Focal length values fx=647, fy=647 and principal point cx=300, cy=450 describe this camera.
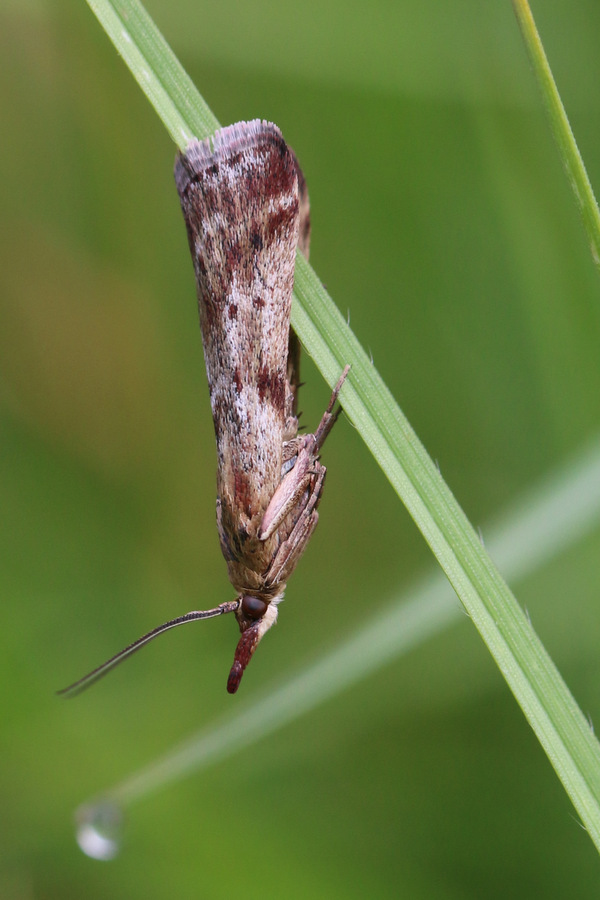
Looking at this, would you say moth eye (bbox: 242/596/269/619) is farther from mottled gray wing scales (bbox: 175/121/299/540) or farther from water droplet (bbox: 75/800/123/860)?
water droplet (bbox: 75/800/123/860)

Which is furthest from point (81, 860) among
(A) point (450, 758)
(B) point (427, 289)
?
(B) point (427, 289)

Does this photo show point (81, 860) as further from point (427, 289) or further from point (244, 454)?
point (427, 289)

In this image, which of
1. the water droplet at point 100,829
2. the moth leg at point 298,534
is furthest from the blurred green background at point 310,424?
the moth leg at point 298,534

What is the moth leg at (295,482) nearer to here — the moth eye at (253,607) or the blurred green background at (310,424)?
the moth eye at (253,607)

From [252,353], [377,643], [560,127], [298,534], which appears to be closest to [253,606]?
[298,534]

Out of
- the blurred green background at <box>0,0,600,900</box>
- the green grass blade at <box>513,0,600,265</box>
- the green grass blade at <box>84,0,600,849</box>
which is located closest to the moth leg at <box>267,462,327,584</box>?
the blurred green background at <box>0,0,600,900</box>

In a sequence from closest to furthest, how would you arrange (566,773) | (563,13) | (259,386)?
(566,773) → (259,386) → (563,13)

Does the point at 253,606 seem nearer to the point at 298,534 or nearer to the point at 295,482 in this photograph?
the point at 298,534
